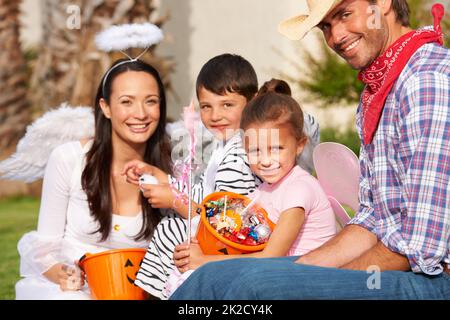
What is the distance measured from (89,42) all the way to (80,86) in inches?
18.9

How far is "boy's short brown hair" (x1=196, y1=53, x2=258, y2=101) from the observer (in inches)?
158

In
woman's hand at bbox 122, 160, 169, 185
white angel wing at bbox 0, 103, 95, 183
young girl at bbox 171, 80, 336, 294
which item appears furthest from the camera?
white angel wing at bbox 0, 103, 95, 183

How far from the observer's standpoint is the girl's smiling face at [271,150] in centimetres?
344

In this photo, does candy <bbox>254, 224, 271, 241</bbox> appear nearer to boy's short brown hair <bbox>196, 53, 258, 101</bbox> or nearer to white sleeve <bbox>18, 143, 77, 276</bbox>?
boy's short brown hair <bbox>196, 53, 258, 101</bbox>

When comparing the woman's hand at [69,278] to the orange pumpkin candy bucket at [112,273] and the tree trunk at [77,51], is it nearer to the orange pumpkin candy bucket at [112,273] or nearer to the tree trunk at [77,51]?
the orange pumpkin candy bucket at [112,273]

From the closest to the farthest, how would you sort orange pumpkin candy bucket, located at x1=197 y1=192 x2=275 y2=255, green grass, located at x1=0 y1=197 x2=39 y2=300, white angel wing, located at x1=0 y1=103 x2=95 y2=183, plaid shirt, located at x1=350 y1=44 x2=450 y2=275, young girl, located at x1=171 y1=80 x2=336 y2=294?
1. plaid shirt, located at x1=350 y1=44 x2=450 y2=275
2. orange pumpkin candy bucket, located at x1=197 y1=192 x2=275 y2=255
3. young girl, located at x1=171 y1=80 x2=336 y2=294
4. white angel wing, located at x1=0 y1=103 x2=95 y2=183
5. green grass, located at x1=0 y1=197 x2=39 y2=300

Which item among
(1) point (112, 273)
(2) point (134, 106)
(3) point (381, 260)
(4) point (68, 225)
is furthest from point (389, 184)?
(4) point (68, 225)

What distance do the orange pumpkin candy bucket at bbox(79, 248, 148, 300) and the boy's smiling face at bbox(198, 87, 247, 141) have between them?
2.48ft

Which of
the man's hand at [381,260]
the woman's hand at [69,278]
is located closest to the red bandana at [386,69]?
the man's hand at [381,260]

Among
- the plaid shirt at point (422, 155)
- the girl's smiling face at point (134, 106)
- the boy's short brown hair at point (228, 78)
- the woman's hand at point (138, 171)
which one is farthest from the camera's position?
the boy's short brown hair at point (228, 78)

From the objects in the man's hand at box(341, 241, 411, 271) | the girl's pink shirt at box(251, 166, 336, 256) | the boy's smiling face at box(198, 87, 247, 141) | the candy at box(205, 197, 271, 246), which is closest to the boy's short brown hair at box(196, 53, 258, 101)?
the boy's smiling face at box(198, 87, 247, 141)

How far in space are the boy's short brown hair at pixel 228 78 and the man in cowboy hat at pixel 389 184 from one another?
991mm
